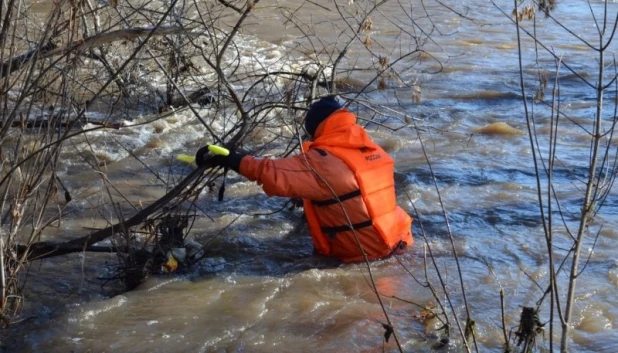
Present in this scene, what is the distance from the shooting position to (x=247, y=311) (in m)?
5.35

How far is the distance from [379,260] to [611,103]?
5.91 meters

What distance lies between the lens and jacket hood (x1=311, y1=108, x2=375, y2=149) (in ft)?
18.3

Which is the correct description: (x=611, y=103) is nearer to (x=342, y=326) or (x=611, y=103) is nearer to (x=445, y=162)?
(x=445, y=162)

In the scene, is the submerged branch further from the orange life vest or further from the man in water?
the orange life vest

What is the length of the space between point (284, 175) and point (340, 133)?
0.46m

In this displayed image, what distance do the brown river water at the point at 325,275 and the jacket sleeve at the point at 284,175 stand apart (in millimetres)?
604

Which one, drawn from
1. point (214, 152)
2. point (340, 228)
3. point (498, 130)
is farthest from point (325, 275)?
point (498, 130)

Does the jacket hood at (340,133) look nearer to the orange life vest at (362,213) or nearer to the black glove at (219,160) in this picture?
the orange life vest at (362,213)

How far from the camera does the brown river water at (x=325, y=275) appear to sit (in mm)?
5012

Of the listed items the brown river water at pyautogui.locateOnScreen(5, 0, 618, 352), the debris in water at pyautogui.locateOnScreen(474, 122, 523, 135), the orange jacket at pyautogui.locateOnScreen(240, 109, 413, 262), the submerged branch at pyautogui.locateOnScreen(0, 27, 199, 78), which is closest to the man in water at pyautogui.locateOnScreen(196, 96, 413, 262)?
the orange jacket at pyautogui.locateOnScreen(240, 109, 413, 262)

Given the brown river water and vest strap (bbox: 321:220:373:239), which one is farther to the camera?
vest strap (bbox: 321:220:373:239)

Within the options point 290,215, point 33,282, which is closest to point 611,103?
point 290,215

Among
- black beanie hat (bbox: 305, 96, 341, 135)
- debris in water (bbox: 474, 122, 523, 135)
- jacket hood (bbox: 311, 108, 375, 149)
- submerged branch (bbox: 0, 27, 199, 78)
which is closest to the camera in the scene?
submerged branch (bbox: 0, 27, 199, 78)

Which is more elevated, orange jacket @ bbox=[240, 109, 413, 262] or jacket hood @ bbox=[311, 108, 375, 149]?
jacket hood @ bbox=[311, 108, 375, 149]
